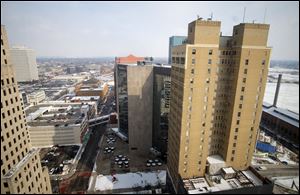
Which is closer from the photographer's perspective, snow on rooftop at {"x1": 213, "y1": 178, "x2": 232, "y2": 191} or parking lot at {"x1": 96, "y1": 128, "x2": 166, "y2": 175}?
snow on rooftop at {"x1": 213, "y1": 178, "x2": 232, "y2": 191}

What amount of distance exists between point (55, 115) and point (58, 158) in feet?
109

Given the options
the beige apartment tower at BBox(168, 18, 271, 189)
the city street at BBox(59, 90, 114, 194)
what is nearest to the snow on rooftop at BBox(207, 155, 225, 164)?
the beige apartment tower at BBox(168, 18, 271, 189)

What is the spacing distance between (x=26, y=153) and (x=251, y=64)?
61.6 meters

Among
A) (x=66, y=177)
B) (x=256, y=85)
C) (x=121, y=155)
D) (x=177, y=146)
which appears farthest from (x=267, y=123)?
(x=66, y=177)

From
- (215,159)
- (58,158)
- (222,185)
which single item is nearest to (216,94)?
(215,159)

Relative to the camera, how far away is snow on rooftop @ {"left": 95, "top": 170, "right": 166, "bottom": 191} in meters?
65.2

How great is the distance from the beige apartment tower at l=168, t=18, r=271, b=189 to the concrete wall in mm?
27943

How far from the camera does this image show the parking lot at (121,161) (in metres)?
76.0

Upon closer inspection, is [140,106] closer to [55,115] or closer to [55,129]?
[55,129]

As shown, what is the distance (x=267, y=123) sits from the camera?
9819 centimetres

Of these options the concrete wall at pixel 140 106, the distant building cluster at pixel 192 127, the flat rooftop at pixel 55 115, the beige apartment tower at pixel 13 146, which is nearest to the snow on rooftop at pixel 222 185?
the distant building cluster at pixel 192 127

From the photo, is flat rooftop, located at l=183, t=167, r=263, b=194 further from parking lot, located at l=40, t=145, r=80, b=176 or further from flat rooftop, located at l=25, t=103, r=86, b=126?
flat rooftop, located at l=25, t=103, r=86, b=126

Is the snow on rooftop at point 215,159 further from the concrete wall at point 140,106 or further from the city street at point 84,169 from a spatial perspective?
the city street at point 84,169

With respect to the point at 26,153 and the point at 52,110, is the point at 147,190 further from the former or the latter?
the point at 52,110
